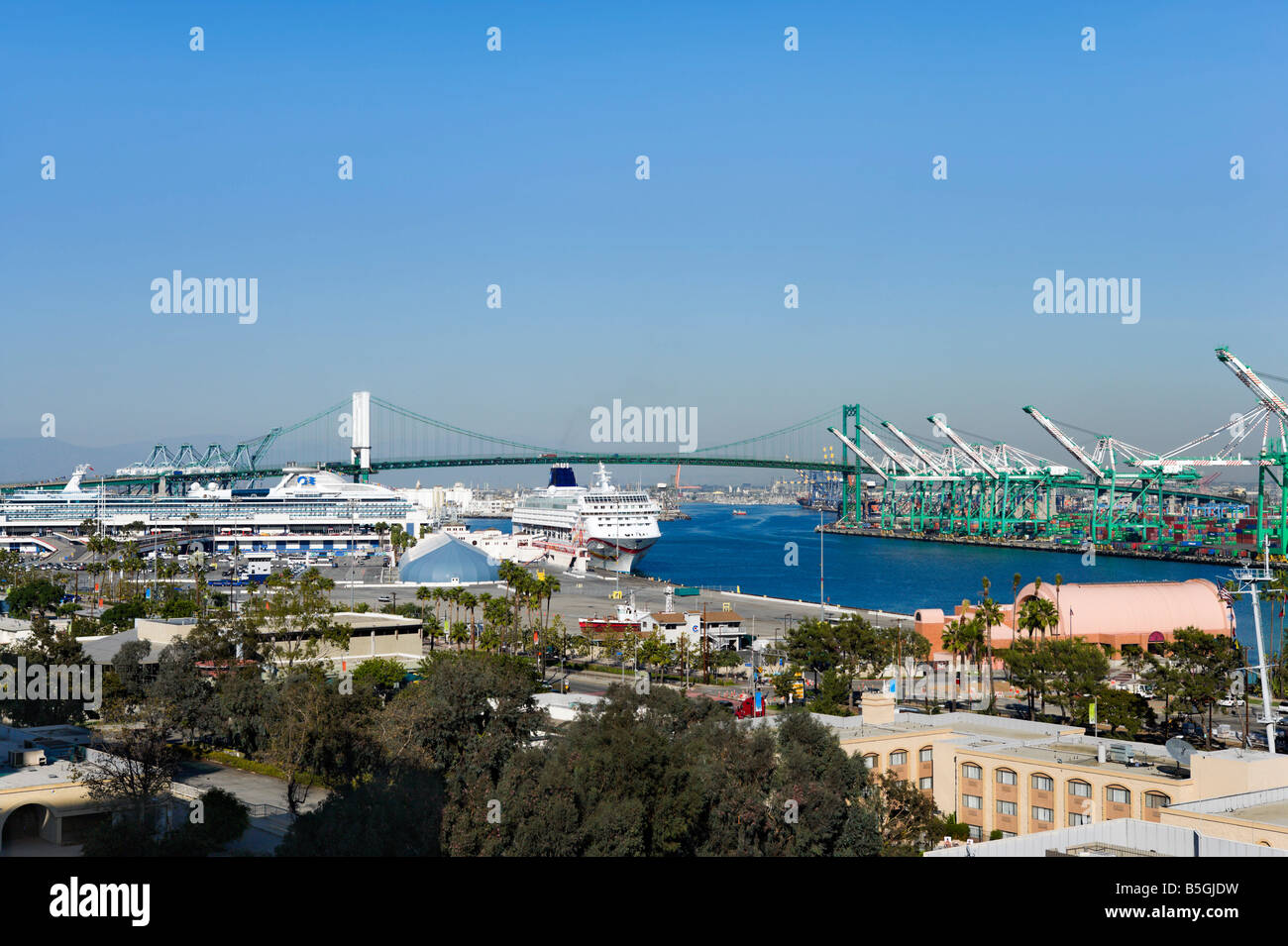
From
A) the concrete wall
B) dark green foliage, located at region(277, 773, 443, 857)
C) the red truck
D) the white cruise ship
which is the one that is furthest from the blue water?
dark green foliage, located at region(277, 773, 443, 857)

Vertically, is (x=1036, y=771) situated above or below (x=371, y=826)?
below

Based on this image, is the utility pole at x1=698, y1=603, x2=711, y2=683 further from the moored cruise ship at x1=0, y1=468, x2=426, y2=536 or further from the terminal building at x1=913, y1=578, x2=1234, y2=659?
the moored cruise ship at x1=0, y1=468, x2=426, y2=536

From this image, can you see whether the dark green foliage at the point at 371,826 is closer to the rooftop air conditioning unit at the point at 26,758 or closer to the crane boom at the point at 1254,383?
the rooftop air conditioning unit at the point at 26,758

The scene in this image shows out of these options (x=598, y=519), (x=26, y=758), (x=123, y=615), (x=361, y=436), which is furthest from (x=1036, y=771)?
(x=361, y=436)

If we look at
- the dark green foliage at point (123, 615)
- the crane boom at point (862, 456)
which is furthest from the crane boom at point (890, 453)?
the dark green foliage at point (123, 615)

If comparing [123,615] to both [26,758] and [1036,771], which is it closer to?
[26,758]

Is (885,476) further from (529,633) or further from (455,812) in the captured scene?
(455,812)
